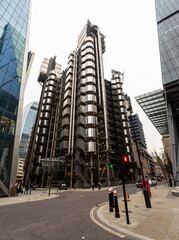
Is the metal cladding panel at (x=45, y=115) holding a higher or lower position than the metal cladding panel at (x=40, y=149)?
higher

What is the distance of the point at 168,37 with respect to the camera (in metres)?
26.1

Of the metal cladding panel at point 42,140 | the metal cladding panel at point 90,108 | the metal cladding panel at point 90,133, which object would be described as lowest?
the metal cladding panel at point 90,133

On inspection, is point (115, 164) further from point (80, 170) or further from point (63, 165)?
point (63, 165)

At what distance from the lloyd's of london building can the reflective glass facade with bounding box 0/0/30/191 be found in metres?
12.7

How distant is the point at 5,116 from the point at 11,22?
1889cm

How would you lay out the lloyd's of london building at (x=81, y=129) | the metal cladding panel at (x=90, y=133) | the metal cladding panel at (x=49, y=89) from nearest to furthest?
the lloyd's of london building at (x=81, y=129), the metal cladding panel at (x=90, y=133), the metal cladding panel at (x=49, y=89)

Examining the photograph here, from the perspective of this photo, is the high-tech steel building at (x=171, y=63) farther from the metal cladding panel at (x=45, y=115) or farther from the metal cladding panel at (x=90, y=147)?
the metal cladding panel at (x=45, y=115)

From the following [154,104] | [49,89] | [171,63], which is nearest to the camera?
[171,63]

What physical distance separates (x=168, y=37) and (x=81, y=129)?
30.1 metres

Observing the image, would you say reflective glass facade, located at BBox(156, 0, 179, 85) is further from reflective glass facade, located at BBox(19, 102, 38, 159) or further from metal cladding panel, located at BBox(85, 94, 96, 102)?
reflective glass facade, located at BBox(19, 102, 38, 159)

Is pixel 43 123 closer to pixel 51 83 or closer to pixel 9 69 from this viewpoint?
pixel 51 83

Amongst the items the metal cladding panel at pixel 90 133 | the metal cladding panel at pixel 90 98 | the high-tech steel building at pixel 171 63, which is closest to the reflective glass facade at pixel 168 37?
the high-tech steel building at pixel 171 63

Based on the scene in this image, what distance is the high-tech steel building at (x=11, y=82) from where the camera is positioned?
57.9 ft

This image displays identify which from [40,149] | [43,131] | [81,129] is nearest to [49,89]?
[43,131]
